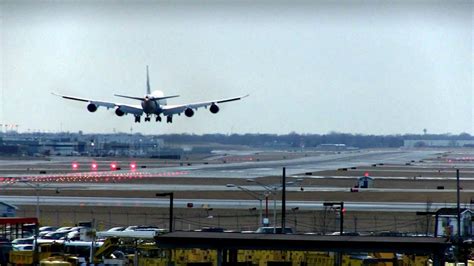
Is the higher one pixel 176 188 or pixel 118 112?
pixel 118 112

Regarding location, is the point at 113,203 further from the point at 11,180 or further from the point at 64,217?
the point at 11,180

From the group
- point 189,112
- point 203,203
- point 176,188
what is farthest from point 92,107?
point 203,203

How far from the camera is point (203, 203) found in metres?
112

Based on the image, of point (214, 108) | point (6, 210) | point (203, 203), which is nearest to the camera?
point (6, 210)

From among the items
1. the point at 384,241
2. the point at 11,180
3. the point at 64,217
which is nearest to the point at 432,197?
the point at 64,217

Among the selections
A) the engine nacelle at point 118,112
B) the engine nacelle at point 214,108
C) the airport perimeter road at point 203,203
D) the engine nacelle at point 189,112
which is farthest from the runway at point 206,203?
the engine nacelle at point 118,112

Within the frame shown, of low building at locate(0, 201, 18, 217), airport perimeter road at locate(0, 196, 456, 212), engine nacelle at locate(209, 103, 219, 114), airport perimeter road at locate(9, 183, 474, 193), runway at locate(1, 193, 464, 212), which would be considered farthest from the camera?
airport perimeter road at locate(9, 183, 474, 193)

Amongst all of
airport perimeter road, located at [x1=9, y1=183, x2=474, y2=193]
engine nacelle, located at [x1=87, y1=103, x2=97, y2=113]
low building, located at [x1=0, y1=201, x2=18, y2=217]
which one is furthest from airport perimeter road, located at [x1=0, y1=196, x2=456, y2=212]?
low building, located at [x1=0, y1=201, x2=18, y2=217]

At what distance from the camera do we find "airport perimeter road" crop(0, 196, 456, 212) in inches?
4168

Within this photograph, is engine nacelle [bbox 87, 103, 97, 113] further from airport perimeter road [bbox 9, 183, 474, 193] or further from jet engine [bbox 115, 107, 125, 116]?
airport perimeter road [bbox 9, 183, 474, 193]

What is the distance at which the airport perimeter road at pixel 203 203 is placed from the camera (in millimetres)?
105875

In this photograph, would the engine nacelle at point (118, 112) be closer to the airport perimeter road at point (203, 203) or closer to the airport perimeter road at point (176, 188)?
the airport perimeter road at point (176, 188)

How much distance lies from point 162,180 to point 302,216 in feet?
203

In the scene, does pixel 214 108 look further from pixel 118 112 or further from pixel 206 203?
pixel 206 203
